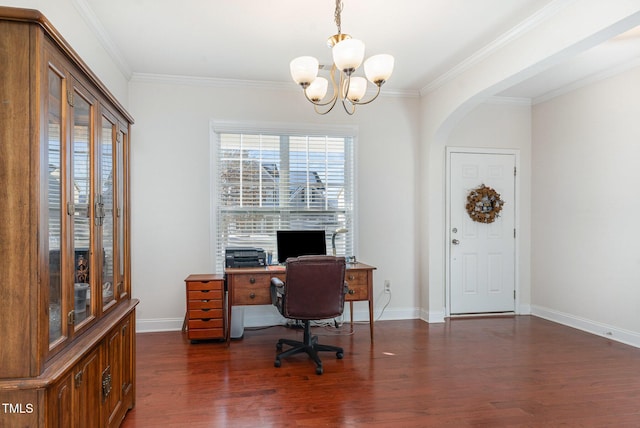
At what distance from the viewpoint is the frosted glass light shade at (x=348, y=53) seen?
2289 millimetres

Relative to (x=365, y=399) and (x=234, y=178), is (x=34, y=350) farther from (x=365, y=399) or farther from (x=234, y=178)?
(x=234, y=178)

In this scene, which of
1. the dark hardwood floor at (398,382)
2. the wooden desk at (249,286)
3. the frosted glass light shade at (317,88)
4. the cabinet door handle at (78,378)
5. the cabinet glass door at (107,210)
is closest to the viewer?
the cabinet door handle at (78,378)

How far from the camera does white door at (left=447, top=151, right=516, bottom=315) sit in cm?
487

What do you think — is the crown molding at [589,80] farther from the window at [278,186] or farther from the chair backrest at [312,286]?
the chair backrest at [312,286]

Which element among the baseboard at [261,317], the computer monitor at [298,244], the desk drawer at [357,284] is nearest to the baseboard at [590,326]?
the baseboard at [261,317]

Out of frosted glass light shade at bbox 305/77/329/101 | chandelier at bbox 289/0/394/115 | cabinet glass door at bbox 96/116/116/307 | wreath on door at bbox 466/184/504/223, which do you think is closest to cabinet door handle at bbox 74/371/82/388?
cabinet glass door at bbox 96/116/116/307

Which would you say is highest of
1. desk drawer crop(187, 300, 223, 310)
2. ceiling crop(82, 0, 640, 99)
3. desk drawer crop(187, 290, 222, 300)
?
ceiling crop(82, 0, 640, 99)

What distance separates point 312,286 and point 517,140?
3.56 m

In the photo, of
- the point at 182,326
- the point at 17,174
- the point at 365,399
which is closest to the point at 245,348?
the point at 182,326

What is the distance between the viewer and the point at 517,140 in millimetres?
5062

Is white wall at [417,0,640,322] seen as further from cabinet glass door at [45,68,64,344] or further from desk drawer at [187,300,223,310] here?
cabinet glass door at [45,68,64,344]

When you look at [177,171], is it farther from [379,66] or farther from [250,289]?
[379,66]

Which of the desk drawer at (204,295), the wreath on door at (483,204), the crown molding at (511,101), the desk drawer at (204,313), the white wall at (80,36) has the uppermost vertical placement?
the crown molding at (511,101)

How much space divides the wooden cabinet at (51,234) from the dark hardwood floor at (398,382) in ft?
2.71
